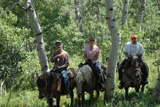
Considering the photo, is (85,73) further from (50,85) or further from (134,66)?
(134,66)

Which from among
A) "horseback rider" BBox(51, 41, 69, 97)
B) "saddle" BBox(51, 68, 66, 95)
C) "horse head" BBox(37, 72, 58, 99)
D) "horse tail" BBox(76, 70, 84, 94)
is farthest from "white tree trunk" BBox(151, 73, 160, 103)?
"horse head" BBox(37, 72, 58, 99)

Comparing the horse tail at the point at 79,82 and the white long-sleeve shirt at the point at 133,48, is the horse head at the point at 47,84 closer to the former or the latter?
the horse tail at the point at 79,82

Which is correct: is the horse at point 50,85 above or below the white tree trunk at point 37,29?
below

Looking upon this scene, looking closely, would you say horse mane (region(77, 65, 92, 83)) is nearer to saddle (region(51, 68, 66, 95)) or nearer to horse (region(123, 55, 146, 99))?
saddle (region(51, 68, 66, 95))

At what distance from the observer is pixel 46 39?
77.8ft

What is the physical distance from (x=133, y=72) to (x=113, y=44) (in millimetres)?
1662

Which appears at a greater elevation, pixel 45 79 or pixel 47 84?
pixel 45 79

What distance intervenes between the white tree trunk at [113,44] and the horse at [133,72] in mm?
885

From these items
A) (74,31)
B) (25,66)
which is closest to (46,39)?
(74,31)

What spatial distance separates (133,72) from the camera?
9.02 meters

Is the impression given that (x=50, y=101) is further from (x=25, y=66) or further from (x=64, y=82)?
(x=25, y=66)

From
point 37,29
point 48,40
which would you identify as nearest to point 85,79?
point 37,29

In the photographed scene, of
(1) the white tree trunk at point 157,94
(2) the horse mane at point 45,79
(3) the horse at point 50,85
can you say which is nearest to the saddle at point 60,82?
(3) the horse at point 50,85

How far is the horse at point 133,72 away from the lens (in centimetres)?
891
